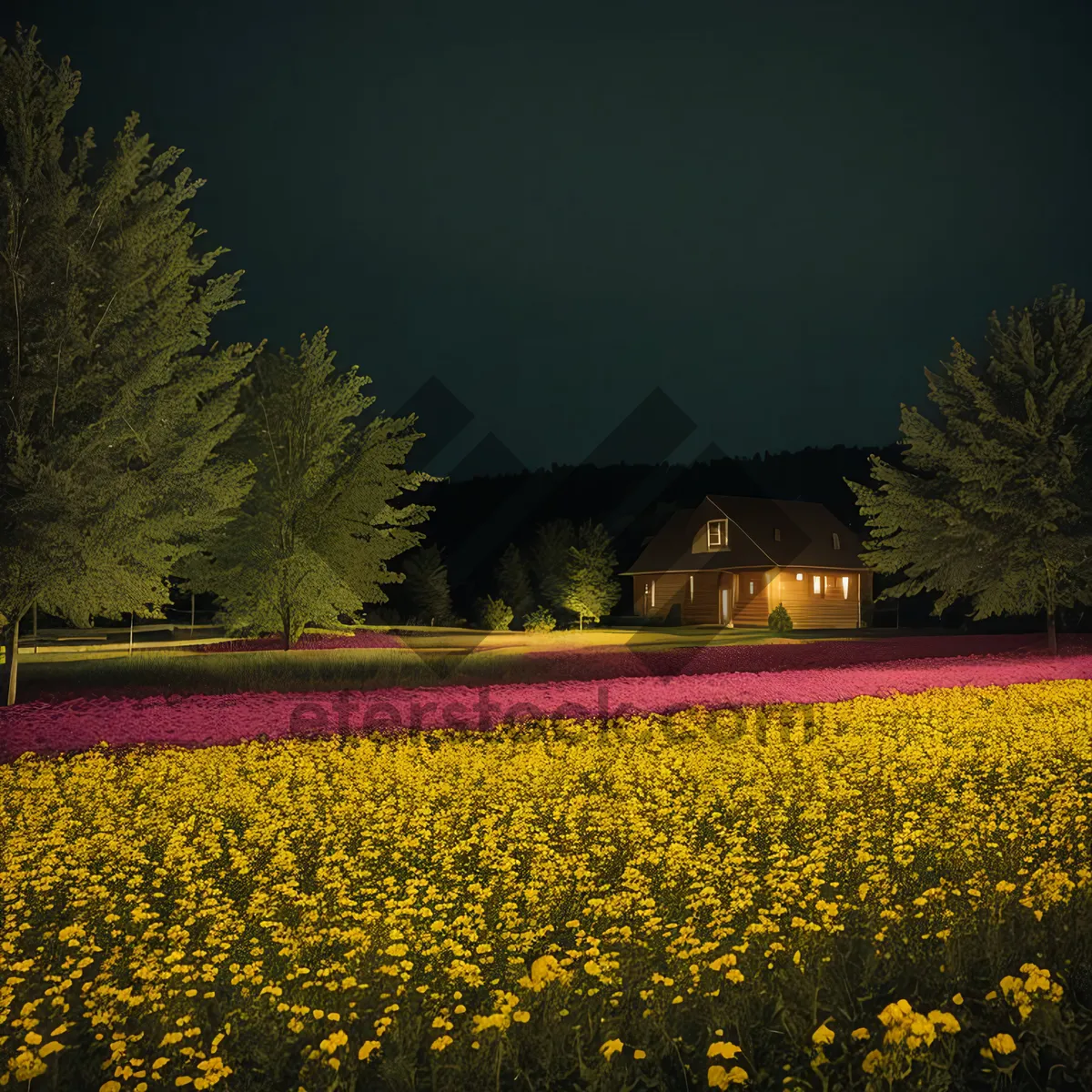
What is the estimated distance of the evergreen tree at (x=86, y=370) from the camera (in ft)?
41.6

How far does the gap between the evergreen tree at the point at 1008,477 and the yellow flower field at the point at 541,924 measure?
14.3 m

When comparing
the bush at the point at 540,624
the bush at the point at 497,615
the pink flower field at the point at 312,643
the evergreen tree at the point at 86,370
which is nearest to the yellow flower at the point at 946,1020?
the evergreen tree at the point at 86,370

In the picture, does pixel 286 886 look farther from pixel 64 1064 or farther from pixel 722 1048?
pixel 722 1048

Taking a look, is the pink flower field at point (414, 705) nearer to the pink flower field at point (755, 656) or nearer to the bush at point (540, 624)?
the pink flower field at point (755, 656)

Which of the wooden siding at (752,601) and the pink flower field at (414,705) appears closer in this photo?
the pink flower field at (414,705)

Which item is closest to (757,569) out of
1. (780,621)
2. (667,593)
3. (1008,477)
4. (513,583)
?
(780,621)

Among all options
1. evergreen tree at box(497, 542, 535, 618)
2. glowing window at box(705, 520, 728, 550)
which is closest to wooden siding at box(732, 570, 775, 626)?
glowing window at box(705, 520, 728, 550)

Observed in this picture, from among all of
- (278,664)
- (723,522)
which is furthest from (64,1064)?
(723,522)

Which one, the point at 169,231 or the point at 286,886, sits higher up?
the point at 169,231

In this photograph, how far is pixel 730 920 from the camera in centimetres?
581

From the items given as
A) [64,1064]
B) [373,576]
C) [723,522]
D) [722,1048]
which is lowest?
[64,1064]

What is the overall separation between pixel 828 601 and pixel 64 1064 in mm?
44966

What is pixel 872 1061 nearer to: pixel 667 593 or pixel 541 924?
pixel 541 924

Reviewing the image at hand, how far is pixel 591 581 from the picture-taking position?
44.6m
